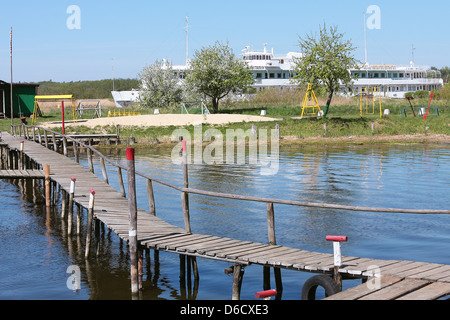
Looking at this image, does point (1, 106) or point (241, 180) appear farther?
point (1, 106)

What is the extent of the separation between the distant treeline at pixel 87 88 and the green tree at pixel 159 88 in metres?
46.7

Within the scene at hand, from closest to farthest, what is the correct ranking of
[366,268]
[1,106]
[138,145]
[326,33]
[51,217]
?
1. [366,268]
2. [51,217]
3. [138,145]
4. [326,33]
5. [1,106]

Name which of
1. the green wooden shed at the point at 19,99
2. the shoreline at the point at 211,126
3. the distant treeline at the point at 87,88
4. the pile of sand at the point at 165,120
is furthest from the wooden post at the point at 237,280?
the distant treeline at the point at 87,88

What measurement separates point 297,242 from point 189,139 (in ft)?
102

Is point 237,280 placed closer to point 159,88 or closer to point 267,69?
point 159,88

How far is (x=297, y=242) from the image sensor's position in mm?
18156

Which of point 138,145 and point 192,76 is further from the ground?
point 192,76

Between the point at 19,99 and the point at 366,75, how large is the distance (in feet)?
203

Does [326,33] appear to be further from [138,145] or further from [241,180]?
[241,180]

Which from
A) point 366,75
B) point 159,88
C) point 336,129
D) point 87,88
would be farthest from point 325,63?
point 87,88

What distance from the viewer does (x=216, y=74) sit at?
64.1 meters

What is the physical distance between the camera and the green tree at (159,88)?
74.4 m
